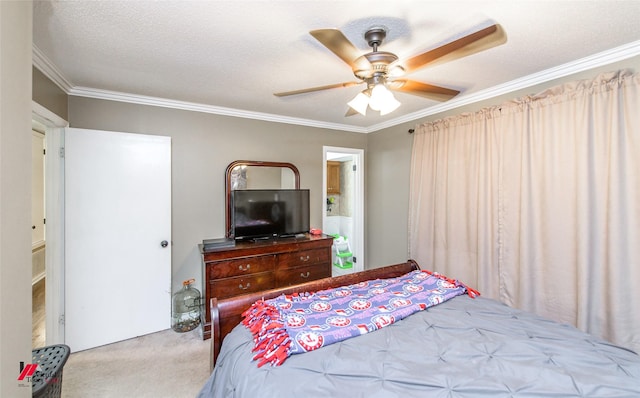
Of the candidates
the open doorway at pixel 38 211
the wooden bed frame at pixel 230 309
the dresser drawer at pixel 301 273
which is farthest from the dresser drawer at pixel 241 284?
the open doorway at pixel 38 211

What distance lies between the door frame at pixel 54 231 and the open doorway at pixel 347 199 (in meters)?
2.92

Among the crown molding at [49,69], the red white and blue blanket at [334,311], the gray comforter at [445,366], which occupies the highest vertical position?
the crown molding at [49,69]

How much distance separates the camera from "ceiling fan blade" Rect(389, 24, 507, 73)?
1.19 meters

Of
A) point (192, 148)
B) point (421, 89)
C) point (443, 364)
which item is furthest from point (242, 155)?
point (443, 364)

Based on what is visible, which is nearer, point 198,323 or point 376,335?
point 376,335

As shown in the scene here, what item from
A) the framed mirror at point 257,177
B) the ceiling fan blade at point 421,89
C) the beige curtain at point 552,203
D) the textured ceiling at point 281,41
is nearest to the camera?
the textured ceiling at point 281,41

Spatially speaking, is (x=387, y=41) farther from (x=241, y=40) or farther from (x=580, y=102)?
(x=580, y=102)

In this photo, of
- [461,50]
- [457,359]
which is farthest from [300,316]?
[461,50]

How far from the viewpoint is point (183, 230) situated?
10.0 ft

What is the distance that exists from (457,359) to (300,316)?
799 mm

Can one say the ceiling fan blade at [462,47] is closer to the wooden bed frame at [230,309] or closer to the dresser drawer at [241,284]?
the wooden bed frame at [230,309]

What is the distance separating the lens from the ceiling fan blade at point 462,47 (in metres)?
1.19

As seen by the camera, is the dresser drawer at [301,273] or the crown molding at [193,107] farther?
the dresser drawer at [301,273]

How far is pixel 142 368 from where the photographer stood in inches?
88.7
